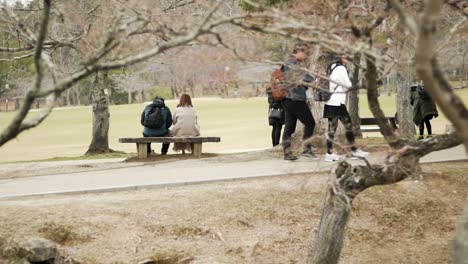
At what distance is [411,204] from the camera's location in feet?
35.3

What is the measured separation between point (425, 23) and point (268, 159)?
376 inches

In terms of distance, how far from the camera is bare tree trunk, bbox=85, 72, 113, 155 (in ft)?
71.1

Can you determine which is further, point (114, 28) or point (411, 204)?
point (411, 204)

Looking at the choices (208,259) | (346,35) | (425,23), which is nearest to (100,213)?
(208,259)

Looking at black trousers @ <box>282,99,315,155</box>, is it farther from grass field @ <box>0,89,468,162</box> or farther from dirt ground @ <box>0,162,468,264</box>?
Answer: grass field @ <box>0,89,468,162</box>

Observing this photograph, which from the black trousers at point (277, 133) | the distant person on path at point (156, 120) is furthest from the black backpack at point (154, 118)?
the black trousers at point (277, 133)

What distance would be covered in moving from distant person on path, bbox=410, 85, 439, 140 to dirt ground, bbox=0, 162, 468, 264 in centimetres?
723

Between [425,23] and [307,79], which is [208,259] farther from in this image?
[425,23]

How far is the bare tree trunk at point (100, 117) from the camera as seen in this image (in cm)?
2166

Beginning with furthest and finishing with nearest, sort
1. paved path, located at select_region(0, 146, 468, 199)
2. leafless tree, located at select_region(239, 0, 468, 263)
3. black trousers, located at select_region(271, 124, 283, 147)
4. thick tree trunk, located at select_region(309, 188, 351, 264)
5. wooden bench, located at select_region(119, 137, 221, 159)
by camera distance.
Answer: black trousers, located at select_region(271, 124, 283, 147) → wooden bench, located at select_region(119, 137, 221, 159) → paved path, located at select_region(0, 146, 468, 199) → thick tree trunk, located at select_region(309, 188, 351, 264) → leafless tree, located at select_region(239, 0, 468, 263)

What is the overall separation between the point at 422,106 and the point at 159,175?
8717 millimetres

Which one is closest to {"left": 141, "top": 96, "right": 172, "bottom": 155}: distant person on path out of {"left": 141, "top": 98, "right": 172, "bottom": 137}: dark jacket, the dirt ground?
{"left": 141, "top": 98, "right": 172, "bottom": 137}: dark jacket

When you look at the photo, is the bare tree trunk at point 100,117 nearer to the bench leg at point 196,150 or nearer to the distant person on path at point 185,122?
the distant person on path at point 185,122

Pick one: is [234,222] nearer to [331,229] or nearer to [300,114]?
[331,229]
